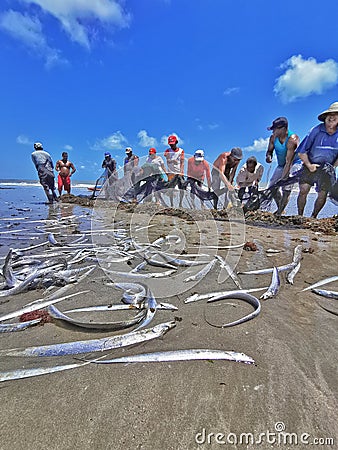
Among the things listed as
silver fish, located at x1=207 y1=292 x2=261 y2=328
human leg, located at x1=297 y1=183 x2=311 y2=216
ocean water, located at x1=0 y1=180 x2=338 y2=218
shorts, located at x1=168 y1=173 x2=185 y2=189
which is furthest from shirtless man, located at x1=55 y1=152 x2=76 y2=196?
silver fish, located at x1=207 y1=292 x2=261 y2=328

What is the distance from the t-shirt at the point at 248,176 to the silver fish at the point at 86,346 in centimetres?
911

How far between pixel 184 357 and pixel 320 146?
7.61m

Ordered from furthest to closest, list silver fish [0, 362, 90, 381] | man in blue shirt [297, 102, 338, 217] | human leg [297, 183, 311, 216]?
1. human leg [297, 183, 311, 216]
2. man in blue shirt [297, 102, 338, 217]
3. silver fish [0, 362, 90, 381]

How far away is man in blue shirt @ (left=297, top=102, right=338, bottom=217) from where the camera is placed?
6773 millimetres

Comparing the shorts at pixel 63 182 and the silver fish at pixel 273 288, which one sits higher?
the shorts at pixel 63 182

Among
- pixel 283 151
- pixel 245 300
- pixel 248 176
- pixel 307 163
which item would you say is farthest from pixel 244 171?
pixel 245 300

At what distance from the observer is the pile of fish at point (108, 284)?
159cm

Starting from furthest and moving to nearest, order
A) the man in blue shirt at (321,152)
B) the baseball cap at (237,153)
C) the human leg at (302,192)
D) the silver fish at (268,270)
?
the baseball cap at (237,153), the human leg at (302,192), the man in blue shirt at (321,152), the silver fish at (268,270)

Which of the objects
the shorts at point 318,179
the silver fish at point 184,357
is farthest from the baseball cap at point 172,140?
the silver fish at point 184,357

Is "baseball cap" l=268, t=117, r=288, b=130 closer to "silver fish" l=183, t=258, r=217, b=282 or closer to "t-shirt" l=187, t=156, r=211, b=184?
"t-shirt" l=187, t=156, r=211, b=184

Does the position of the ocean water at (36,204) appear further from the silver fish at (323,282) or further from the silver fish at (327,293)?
the silver fish at (327,293)

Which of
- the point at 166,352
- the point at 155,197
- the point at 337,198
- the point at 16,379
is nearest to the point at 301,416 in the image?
the point at 166,352

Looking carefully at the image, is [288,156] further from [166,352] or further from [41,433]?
[41,433]

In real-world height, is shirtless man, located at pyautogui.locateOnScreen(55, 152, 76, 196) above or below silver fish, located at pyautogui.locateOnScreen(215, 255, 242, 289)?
above
